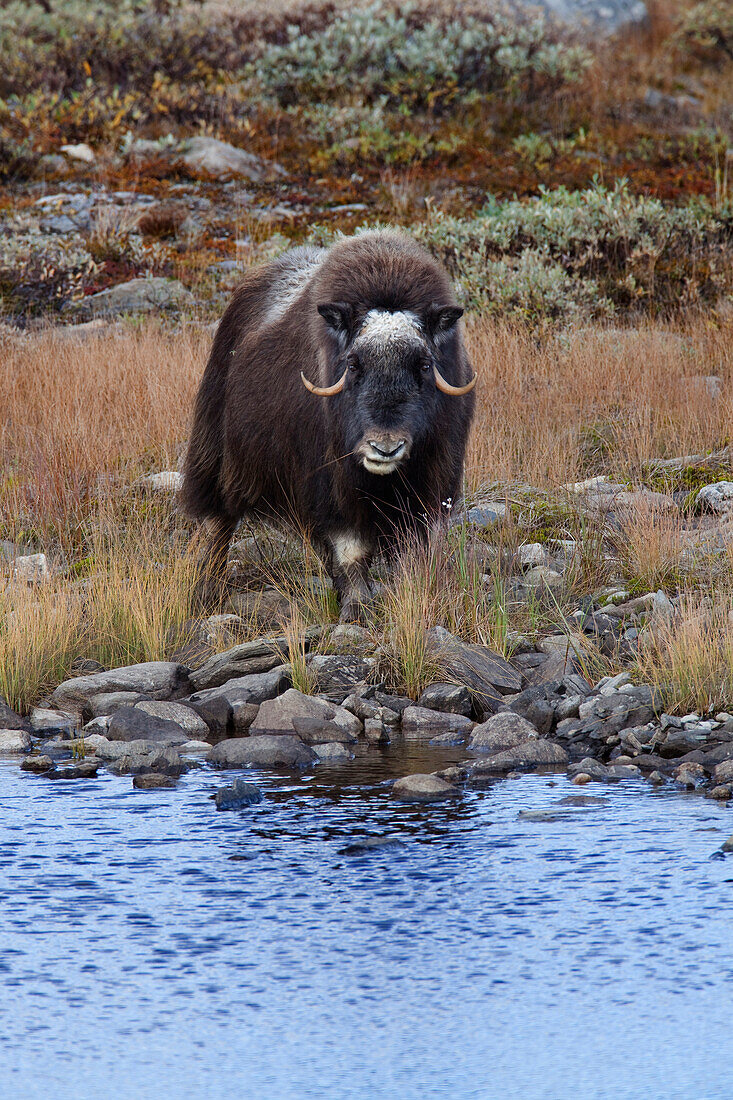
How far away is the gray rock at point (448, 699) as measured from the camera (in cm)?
580

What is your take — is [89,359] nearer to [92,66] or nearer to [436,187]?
[436,187]

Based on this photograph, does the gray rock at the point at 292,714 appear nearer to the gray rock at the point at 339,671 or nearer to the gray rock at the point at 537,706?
the gray rock at the point at 339,671

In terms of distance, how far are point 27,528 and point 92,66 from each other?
48.0 ft

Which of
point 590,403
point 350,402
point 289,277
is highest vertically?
point 289,277

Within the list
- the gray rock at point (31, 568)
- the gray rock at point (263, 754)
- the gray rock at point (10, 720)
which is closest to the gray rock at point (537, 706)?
the gray rock at point (263, 754)

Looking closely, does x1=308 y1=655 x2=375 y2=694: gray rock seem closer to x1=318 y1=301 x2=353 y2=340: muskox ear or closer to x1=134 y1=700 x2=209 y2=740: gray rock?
x1=134 y1=700 x2=209 y2=740: gray rock

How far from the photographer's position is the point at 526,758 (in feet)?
16.7

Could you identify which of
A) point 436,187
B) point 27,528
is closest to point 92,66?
point 436,187

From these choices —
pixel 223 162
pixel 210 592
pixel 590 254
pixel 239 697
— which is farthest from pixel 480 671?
pixel 223 162

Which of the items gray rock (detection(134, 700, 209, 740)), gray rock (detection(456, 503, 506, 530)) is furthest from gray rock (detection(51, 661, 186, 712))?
gray rock (detection(456, 503, 506, 530))

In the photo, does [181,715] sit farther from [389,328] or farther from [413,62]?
[413,62]

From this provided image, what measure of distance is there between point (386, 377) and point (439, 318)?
0.50 metres

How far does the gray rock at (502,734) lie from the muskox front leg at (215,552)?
2.84 m

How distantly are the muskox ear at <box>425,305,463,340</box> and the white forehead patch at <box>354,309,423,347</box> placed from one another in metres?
0.08
